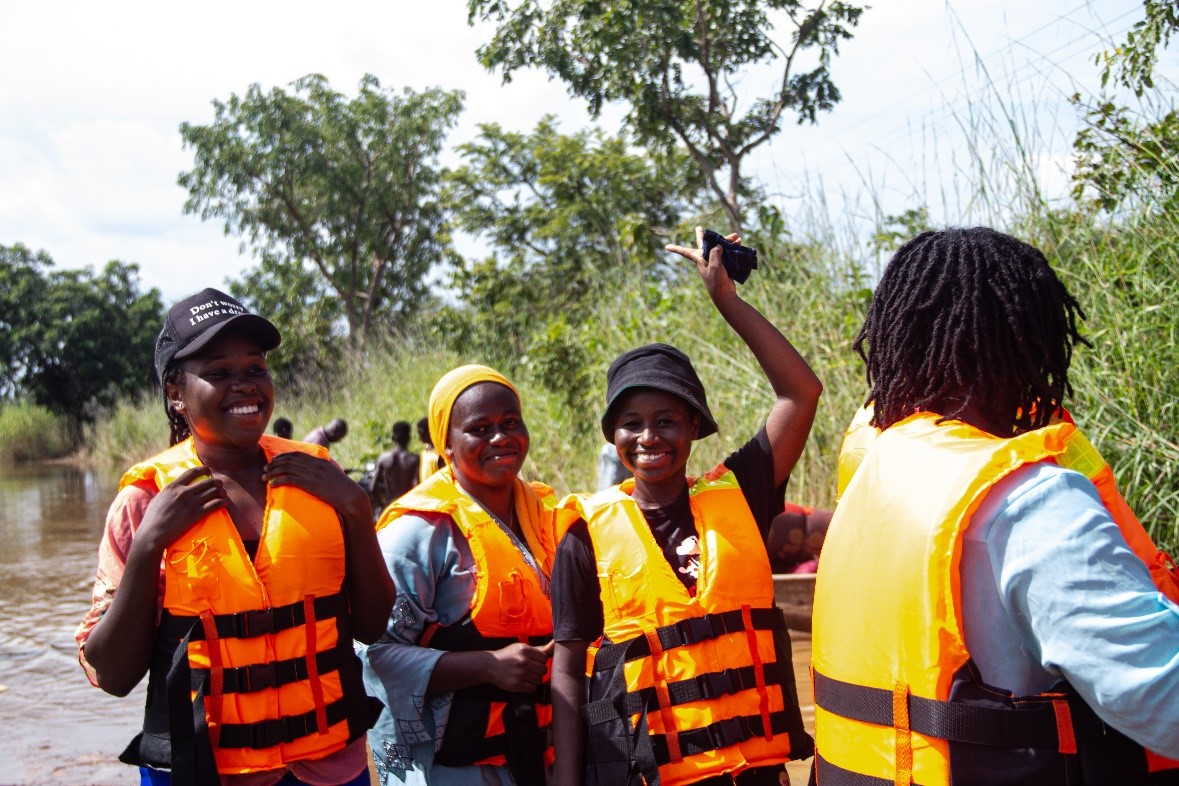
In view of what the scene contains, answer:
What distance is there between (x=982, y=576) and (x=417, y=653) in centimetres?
147

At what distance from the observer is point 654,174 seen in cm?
1512

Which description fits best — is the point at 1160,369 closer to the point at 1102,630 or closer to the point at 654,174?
the point at 1102,630

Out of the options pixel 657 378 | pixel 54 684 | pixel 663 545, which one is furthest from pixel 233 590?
pixel 54 684

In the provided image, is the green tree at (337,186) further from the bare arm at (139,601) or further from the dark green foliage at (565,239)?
the bare arm at (139,601)

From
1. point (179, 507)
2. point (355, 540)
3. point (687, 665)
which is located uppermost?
point (179, 507)

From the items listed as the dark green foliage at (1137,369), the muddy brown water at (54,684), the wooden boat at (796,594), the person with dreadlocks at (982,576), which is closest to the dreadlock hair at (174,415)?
the person with dreadlocks at (982,576)

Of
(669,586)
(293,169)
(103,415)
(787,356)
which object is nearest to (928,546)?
(669,586)

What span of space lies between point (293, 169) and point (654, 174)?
12650 millimetres

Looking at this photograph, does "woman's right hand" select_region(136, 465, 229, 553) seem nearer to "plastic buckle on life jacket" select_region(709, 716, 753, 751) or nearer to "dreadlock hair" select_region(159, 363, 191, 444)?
"dreadlock hair" select_region(159, 363, 191, 444)

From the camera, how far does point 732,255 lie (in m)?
2.48

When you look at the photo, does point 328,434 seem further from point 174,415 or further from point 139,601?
point 139,601

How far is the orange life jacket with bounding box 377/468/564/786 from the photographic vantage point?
97.5 inches

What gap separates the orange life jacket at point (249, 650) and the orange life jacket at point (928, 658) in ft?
3.93

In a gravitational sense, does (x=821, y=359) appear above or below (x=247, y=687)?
above
